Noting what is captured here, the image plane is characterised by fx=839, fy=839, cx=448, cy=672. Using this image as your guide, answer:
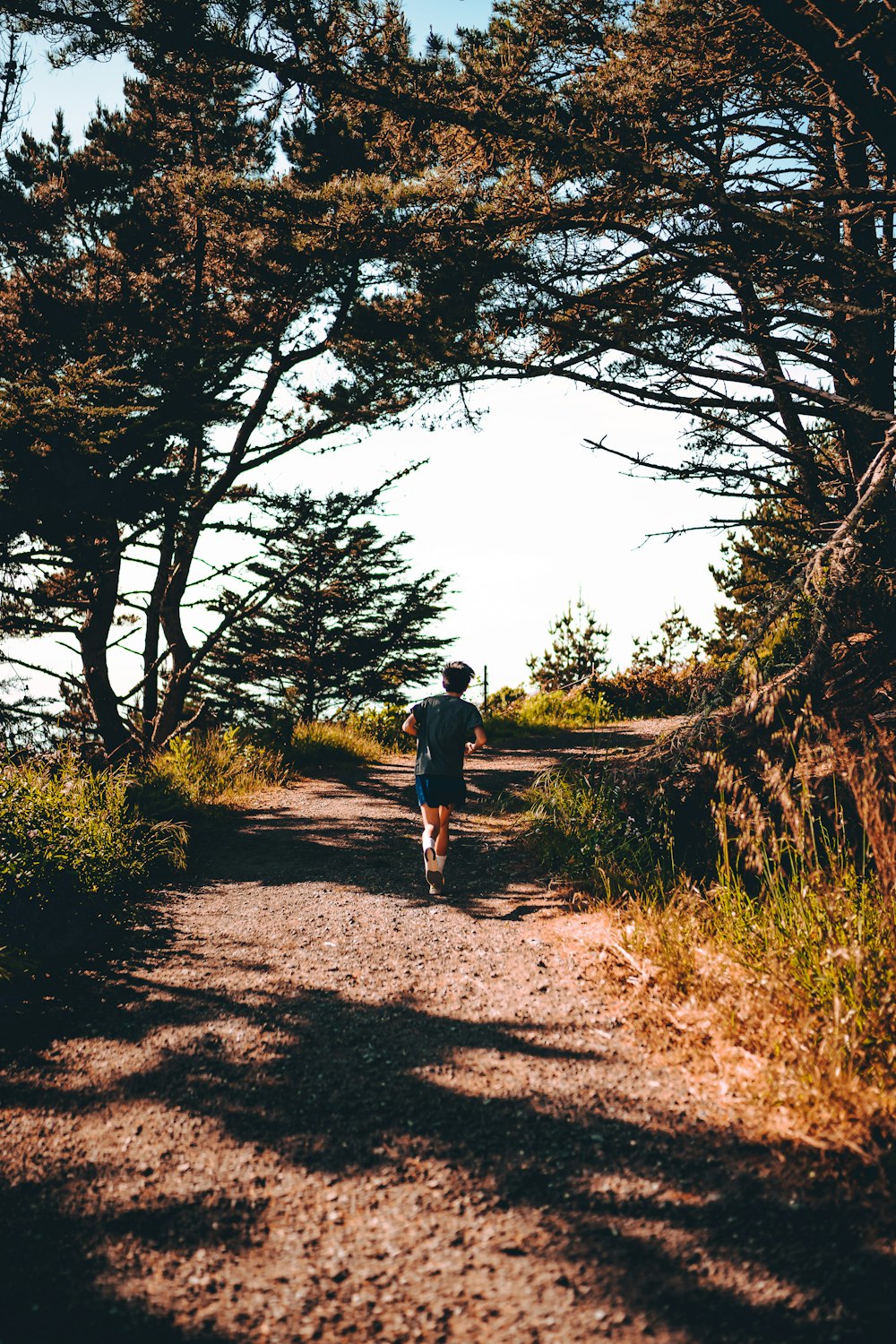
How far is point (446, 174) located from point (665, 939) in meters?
5.75

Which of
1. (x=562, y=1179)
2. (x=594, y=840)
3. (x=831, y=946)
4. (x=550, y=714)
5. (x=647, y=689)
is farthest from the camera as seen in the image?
(x=647, y=689)

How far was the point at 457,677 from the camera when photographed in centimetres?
679

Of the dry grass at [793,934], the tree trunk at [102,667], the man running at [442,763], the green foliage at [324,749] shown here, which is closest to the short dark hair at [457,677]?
the man running at [442,763]

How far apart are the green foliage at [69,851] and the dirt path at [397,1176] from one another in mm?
745

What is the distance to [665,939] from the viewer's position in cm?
438

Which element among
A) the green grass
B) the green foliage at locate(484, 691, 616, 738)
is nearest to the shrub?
the green foliage at locate(484, 691, 616, 738)

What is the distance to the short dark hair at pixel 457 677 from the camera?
6.79 meters

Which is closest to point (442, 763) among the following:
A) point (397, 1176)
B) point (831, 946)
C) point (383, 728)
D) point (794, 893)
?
point (794, 893)

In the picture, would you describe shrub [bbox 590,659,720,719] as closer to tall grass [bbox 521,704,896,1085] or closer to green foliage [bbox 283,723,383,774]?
green foliage [bbox 283,723,383,774]

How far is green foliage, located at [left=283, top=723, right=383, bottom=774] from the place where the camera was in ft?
41.1

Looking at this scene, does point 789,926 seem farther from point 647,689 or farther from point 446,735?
point 647,689

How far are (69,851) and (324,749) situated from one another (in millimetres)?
6945

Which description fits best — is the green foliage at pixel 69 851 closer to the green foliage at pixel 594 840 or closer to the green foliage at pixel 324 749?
the green foliage at pixel 594 840

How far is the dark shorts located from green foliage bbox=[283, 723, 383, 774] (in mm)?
5871
